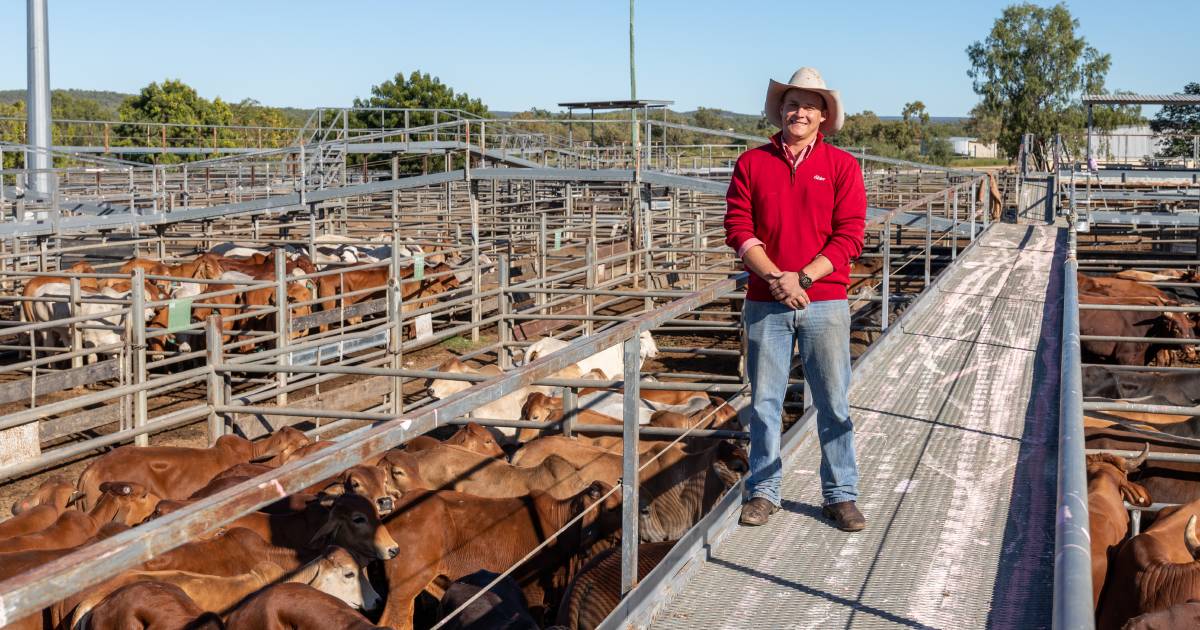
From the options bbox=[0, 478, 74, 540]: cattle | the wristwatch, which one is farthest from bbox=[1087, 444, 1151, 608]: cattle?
bbox=[0, 478, 74, 540]: cattle

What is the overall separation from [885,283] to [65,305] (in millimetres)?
10579

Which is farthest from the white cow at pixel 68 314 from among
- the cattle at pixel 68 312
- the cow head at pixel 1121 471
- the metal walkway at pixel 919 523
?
the cow head at pixel 1121 471

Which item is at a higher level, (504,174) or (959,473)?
(504,174)

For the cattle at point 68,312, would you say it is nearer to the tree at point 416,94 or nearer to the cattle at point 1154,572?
the cattle at point 1154,572

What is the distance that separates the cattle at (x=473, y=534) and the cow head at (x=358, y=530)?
0.29 m

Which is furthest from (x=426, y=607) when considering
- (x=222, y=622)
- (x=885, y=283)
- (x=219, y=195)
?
(x=219, y=195)

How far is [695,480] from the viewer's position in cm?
657

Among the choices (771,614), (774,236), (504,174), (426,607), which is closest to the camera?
(771,614)

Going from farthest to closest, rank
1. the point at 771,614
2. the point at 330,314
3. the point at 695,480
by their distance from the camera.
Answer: the point at 330,314 → the point at 695,480 → the point at 771,614

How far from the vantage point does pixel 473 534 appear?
5.70 meters

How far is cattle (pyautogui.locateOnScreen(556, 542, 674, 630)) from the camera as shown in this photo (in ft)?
13.3

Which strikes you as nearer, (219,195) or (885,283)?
(885,283)

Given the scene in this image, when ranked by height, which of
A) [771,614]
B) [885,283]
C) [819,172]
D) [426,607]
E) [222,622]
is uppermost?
[819,172]

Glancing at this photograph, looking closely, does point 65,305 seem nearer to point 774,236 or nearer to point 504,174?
point 504,174
